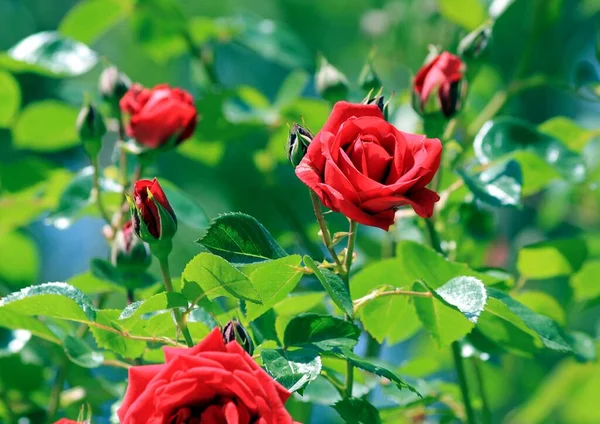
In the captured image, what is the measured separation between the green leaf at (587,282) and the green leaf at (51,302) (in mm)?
793

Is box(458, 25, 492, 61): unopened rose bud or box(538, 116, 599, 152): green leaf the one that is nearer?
box(458, 25, 492, 61): unopened rose bud

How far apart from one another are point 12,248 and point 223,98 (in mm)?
485

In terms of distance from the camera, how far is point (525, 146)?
4.07ft

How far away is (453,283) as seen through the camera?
0.90 meters

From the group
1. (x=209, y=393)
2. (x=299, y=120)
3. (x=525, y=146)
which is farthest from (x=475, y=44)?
(x=209, y=393)

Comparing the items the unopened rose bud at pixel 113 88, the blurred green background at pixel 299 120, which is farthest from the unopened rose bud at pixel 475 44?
the unopened rose bud at pixel 113 88

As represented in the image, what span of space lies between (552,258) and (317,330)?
546 millimetres

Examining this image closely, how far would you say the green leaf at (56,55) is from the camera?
148 centimetres

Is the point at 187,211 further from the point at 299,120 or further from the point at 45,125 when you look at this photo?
the point at 45,125

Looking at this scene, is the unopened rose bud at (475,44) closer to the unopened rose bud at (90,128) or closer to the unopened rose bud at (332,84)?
the unopened rose bud at (332,84)

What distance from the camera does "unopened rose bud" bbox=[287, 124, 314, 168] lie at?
0.88 metres

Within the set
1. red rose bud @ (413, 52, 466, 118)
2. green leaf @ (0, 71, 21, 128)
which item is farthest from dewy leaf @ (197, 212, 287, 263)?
green leaf @ (0, 71, 21, 128)

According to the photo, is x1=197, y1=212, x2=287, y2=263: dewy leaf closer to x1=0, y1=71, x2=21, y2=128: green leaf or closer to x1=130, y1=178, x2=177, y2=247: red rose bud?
x1=130, y1=178, x2=177, y2=247: red rose bud

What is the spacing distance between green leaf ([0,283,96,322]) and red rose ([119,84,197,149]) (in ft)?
1.33
